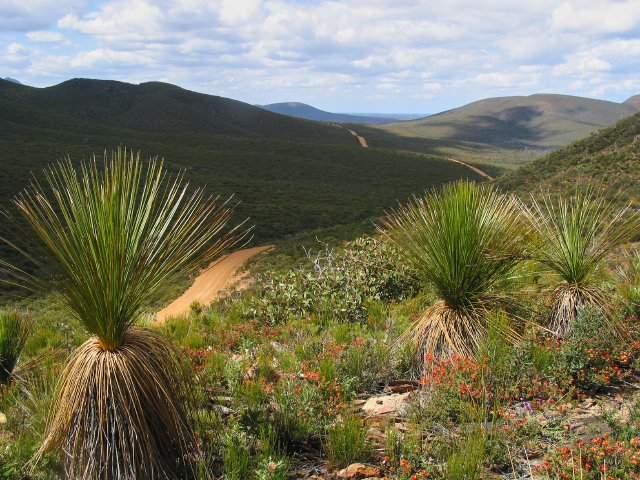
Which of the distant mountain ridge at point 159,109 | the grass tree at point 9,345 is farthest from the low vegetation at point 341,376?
the distant mountain ridge at point 159,109

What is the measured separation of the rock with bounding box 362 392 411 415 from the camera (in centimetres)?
373

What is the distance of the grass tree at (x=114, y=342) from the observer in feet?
8.99

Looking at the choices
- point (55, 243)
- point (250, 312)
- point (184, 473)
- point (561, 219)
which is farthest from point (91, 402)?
point (250, 312)

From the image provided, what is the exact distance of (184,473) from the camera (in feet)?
9.82

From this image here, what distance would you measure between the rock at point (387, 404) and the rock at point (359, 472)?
0.69m

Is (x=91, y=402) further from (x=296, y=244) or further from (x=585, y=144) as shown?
(x=585, y=144)

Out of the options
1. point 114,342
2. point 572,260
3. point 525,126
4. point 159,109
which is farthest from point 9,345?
point 525,126

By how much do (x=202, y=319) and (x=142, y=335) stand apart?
463 cm

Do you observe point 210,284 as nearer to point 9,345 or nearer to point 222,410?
point 9,345

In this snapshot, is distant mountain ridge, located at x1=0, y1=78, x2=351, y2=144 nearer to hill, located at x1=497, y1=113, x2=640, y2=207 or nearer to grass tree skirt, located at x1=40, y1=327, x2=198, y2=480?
hill, located at x1=497, y1=113, x2=640, y2=207

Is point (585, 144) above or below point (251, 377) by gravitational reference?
above

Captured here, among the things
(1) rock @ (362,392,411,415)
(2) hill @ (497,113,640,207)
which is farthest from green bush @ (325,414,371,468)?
(2) hill @ (497,113,640,207)

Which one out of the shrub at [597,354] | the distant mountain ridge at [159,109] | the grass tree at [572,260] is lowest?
the shrub at [597,354]

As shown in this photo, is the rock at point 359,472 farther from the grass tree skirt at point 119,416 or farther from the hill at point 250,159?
the hill at point 250,159
